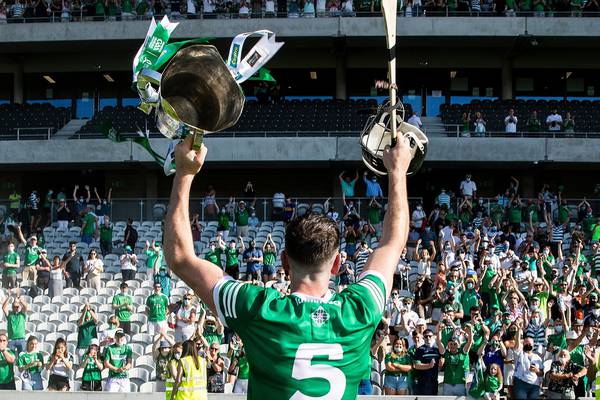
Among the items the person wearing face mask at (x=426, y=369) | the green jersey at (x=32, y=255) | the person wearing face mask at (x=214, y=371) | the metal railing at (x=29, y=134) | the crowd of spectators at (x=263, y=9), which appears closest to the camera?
the person wearing face mask at (x=426, y=369)

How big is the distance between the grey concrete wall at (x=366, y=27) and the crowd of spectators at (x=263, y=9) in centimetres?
29

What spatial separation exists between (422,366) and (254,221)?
1079 cm

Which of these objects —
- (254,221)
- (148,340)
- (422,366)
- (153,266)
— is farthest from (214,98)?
(254,221)

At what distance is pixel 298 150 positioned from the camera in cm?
2903

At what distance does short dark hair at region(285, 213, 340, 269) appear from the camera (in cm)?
300

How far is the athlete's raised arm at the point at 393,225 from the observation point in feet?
10.5

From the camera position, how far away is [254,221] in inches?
952

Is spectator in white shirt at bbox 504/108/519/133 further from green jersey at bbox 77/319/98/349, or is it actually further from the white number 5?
the white number 5

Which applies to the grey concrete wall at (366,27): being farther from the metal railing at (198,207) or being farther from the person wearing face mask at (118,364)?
the person wearing face mask at (118,364)

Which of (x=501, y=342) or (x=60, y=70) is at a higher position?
(x=60, y=70)

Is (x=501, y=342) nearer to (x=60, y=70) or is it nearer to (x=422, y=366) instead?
(x=422, y=366)

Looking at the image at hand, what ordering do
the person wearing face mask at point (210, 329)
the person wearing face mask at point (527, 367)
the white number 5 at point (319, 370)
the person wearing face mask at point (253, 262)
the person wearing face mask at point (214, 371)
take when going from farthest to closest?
the person wearing face mask at point (253, 262) < the person wearing face mask at point (210, 329) < the person wearing face mask at point (214, 371) < the person wearing face mask at point (527, 367) < the white number 5 at point (319, 370)

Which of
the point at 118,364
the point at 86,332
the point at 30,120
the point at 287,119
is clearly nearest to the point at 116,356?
the point at 118,364

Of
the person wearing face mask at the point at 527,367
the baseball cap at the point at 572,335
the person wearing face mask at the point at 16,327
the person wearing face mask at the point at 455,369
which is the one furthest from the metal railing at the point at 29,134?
the person wearing face mask at the point at 527,367
